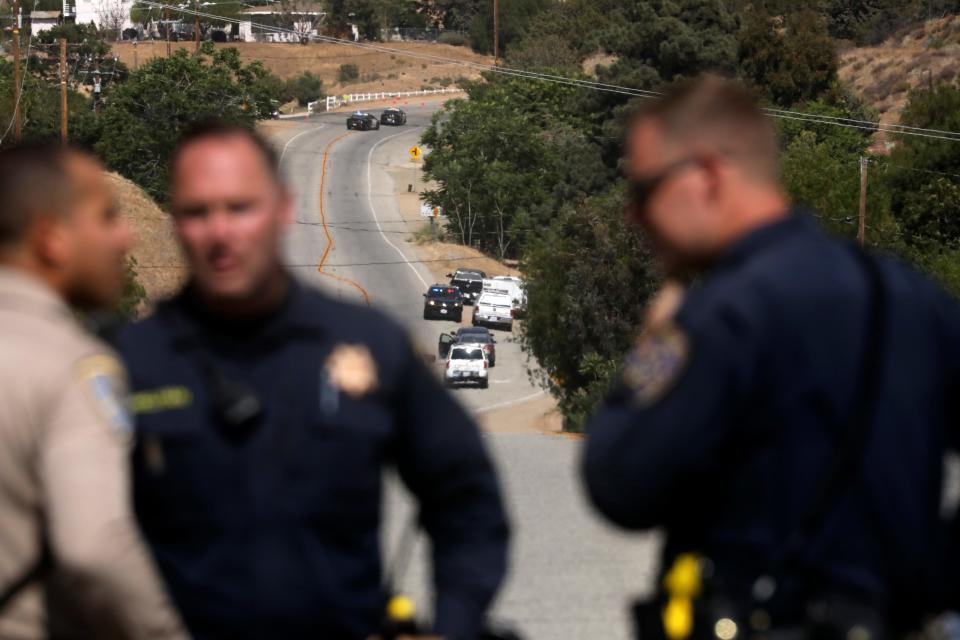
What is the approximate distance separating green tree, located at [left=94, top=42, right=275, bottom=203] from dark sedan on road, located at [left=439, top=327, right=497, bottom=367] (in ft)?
73.4

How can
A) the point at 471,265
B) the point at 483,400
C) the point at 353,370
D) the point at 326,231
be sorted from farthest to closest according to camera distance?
the point at 326,231
the point at 471,265
the point at 483,400
the point at 353,370

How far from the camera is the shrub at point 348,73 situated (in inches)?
5133

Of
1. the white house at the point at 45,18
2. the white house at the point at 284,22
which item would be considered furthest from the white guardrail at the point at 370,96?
the white house at the point at 45,18

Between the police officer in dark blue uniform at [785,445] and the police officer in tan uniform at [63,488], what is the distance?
850 mm

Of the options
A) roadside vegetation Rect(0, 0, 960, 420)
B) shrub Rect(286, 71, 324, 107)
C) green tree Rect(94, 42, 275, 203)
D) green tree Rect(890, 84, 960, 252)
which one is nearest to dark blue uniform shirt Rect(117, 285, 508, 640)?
roadside vegetation Rect(0, 0, 960, 420)

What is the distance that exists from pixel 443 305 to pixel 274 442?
178 feet

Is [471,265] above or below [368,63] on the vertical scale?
below

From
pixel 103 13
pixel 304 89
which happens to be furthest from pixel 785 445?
pixel 103 13

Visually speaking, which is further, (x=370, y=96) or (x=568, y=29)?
(x=370, y=96)

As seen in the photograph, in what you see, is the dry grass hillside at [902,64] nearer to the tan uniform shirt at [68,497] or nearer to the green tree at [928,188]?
the green tree at [928,188]

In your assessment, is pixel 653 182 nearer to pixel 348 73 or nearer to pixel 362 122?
pixel 362 122

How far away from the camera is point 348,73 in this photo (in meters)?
131

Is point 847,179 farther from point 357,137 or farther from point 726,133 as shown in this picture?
point 357,137

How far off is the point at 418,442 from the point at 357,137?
9588 cm
